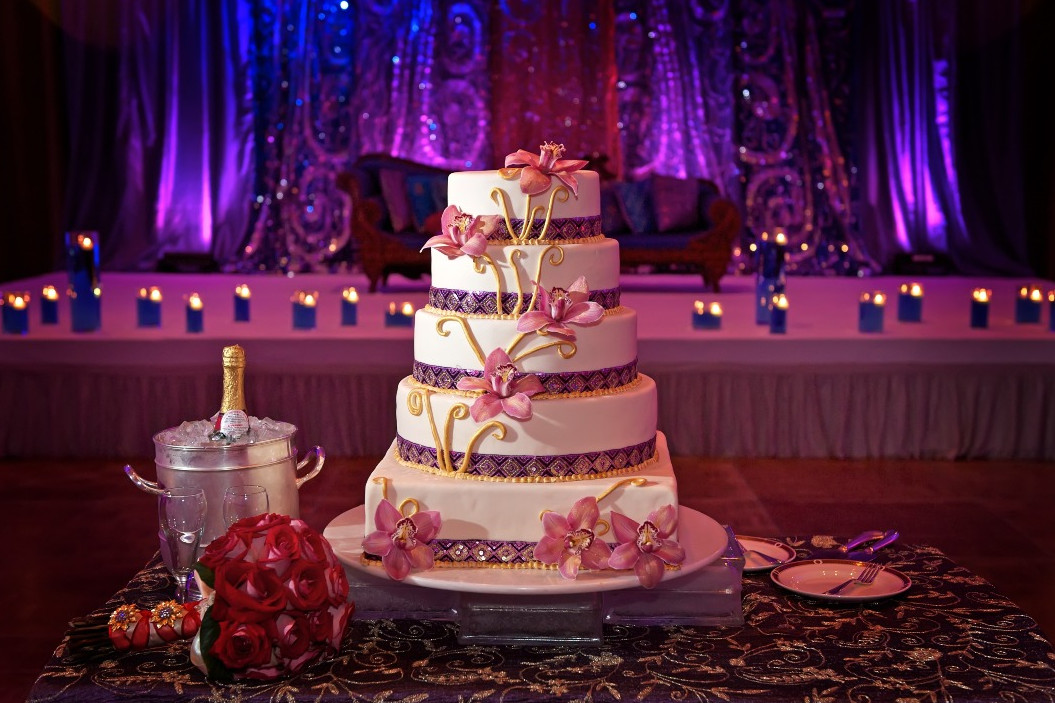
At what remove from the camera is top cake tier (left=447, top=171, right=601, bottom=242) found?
1.95 m

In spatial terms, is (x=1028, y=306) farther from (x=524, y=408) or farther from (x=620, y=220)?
(x=524, y=408)

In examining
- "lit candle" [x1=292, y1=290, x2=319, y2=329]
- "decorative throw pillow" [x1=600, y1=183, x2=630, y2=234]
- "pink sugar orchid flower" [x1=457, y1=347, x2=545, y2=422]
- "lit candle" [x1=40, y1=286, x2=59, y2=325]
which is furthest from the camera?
"decorative throw pillow" [x1=600, y1=183, x2=630, y2=234]

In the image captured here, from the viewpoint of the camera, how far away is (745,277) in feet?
28.0

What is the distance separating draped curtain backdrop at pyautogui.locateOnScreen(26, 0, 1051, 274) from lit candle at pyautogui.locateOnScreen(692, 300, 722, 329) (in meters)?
3.99

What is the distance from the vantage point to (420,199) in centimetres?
736

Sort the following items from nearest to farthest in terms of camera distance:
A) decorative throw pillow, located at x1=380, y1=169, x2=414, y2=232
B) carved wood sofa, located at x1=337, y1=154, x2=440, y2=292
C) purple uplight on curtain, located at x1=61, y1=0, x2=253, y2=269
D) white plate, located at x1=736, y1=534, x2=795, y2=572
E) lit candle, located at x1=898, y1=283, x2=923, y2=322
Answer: white plate, located at x1=736, y1=534, x2=795, y2=572
lit candle, located at x1=898, y1=283, x2=923, y2=322
carved wood sofa, located at x1=337, y1=154, x2=440, y2=292
decorative throw pillow, located at x1=380, y1=169, x2=414, y2=232
purple uplight on curtain, located at x1=61, y1=0, x2=253, y2=269

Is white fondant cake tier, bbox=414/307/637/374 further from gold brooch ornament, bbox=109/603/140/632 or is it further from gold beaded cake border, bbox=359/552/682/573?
gold brooch ornament, bbox=109/603/140/632

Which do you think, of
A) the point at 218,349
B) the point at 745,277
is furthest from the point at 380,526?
the point at 745,277

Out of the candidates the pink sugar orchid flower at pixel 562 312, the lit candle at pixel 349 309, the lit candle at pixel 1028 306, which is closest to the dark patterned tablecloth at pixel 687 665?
the pink sugar orchid flower at pixel 562 312

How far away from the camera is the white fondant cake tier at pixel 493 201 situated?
1.95 metres

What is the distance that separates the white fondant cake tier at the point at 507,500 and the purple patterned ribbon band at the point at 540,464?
3cm

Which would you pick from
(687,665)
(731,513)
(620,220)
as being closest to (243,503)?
(687,665)

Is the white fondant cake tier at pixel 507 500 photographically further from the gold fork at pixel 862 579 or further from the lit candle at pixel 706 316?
the lit candle at pixel 706 316

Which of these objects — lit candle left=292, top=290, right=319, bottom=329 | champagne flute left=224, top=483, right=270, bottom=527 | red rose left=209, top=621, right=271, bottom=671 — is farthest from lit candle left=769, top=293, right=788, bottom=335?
red rose left=209, top=621, right=271, bottom=671
